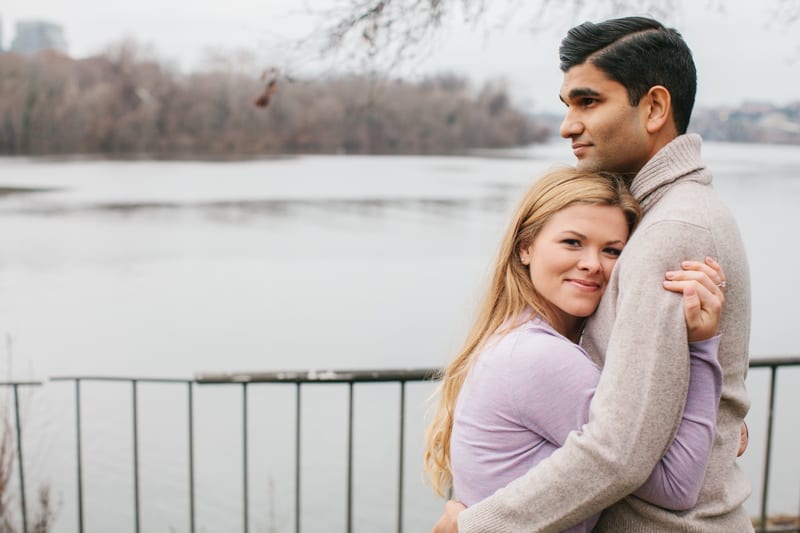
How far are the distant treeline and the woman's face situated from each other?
41.2 m

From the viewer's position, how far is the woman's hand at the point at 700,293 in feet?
4.19

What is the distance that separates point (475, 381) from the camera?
1.51 m

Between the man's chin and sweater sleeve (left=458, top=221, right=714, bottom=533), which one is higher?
the man's chin

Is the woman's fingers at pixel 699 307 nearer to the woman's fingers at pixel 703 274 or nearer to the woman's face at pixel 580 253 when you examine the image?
the woman's fingers at pixel 703 274

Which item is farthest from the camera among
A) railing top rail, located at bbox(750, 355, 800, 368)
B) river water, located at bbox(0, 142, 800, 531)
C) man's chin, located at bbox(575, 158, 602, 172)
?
river water, located at bbox(0, 142, 800, 531)

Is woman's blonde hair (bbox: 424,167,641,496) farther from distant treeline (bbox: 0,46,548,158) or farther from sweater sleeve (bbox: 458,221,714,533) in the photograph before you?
distant treeline (bbox: 0,46,548,158)

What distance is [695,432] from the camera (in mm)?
1339

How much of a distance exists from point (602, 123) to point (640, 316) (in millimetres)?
392

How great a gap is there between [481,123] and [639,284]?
4843 cm

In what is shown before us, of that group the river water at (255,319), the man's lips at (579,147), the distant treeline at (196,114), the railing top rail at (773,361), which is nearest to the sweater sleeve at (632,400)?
the man's lips at (579,147)

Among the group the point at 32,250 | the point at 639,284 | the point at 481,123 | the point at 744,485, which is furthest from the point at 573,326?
the point at 481,123

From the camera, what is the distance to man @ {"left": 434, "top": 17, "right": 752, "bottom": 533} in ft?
4.30

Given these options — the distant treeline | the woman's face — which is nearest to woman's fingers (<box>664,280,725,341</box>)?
the woman's face

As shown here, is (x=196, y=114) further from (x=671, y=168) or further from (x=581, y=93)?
(x=671, y=168)
